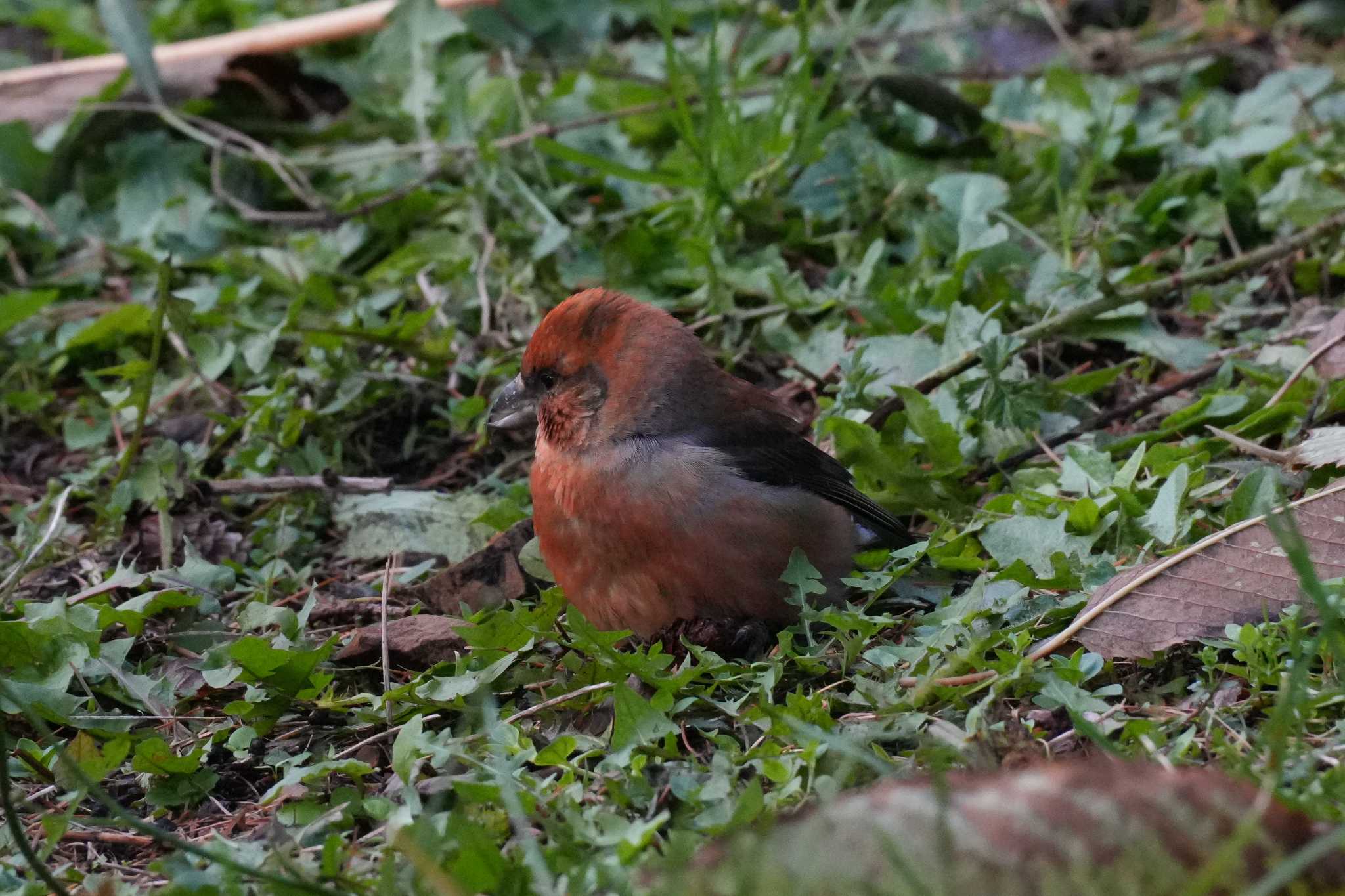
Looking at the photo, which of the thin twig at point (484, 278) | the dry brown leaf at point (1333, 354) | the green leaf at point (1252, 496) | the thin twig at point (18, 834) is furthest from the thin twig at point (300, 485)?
the dry brown leaf at point (1333, 354)

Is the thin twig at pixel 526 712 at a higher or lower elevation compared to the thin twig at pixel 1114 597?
lower

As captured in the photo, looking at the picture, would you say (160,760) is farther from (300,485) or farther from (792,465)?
(792,465)

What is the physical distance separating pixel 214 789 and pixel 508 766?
79cm

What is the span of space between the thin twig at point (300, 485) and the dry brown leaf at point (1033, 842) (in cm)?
249

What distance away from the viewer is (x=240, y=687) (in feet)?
11.7

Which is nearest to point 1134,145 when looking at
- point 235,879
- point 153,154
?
point 153,154

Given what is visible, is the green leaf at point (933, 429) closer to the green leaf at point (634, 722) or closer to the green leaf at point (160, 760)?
the green leaf at point (634, 722)

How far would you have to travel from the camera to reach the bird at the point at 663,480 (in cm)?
365

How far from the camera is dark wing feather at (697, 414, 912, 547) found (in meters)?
3.88

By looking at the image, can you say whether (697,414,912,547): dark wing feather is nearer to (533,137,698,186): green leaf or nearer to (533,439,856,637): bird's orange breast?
(533,439,856,637): bird's orange breast

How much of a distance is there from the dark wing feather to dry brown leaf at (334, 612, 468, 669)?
2.79 ft

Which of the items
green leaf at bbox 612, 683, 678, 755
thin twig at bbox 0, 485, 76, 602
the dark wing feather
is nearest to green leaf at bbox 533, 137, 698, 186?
the dark wing feather

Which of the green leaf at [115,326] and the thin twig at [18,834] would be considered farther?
the green leaf at [115,326]

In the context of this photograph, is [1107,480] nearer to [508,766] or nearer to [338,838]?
[508,766]
